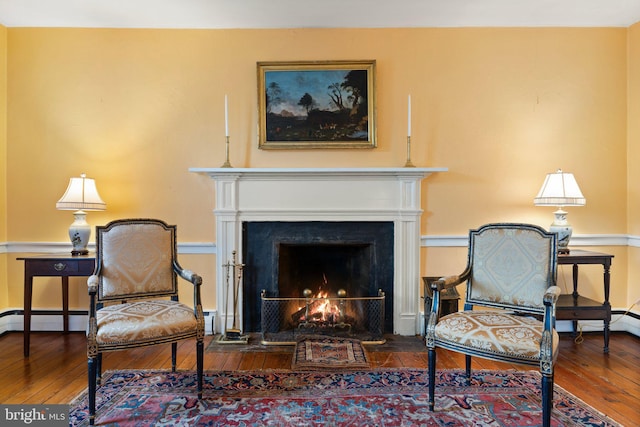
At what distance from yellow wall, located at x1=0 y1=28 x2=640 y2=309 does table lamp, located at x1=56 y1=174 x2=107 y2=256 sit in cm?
27

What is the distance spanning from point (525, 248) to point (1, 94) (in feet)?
13.8

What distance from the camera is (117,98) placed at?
3330 millimetres

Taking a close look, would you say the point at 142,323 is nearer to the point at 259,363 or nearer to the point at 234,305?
the point at 259,363

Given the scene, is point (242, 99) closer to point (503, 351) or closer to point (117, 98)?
point (117, 98)

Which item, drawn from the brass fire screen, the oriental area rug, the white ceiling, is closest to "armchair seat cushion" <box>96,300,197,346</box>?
the oriental area rug

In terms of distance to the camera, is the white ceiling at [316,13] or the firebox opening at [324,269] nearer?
the white ceiling at [316,13]

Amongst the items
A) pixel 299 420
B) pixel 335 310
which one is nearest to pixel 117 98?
pixel 335 310

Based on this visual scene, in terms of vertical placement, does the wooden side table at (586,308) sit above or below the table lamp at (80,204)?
below

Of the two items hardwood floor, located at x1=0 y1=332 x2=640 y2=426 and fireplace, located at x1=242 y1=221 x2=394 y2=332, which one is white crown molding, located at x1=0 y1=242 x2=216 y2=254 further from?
hardwood floor, located at x1=0 y1=332 x2=640 y2=426

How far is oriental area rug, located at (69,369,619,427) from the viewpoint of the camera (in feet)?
6.40

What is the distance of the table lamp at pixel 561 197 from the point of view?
2.98 m

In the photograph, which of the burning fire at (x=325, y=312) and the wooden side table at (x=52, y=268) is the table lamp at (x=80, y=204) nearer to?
the wooden side table at (x=52, y=268)

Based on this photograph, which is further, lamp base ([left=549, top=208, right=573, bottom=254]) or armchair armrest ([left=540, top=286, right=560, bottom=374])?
lamp base ([left=549, top=208, right=573, bottom=254])

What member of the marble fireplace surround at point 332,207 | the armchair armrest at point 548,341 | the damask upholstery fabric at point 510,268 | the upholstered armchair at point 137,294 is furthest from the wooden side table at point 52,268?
the armchair armrest at point 548,341
